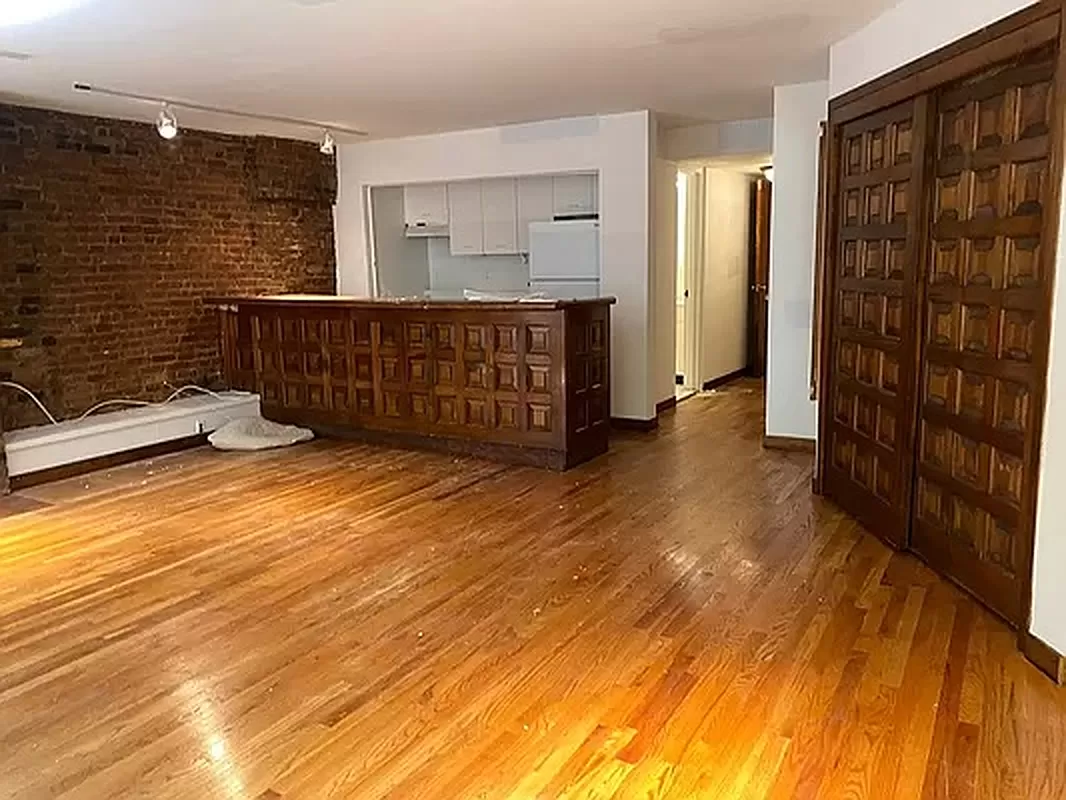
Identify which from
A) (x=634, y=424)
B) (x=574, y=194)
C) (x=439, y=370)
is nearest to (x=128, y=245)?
(x=439, y=370)

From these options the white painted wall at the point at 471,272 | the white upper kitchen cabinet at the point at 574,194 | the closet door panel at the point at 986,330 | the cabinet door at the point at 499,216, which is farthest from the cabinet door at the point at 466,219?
the closet door panel at the point at 986,330

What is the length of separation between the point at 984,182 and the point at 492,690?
100 inches

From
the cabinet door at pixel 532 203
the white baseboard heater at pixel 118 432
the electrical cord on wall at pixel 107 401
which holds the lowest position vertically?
the white baseboard heater at pixel 118 432

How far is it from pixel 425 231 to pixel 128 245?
2.79 metres

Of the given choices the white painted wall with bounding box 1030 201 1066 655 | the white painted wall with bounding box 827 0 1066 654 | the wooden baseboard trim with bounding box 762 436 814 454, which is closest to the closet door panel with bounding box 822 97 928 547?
the white painted wall with bounding box 827 0 1066 654

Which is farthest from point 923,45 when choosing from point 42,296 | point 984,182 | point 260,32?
point 42,296

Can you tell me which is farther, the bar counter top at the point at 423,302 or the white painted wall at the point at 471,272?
the white painted wall at the point at 471,272

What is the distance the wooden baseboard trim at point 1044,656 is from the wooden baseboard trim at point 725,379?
5.71m

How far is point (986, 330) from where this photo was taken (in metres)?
3.12

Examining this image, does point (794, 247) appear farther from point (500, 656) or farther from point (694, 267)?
point (500, 656)

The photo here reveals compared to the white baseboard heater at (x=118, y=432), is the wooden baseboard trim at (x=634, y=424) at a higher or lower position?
lower

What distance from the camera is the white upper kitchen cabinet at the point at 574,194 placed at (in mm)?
7000

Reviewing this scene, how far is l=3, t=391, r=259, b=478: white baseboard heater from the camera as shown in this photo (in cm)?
521

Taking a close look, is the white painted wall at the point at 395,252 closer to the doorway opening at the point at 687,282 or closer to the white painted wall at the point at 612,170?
the white painted wall at the point at 612,170
